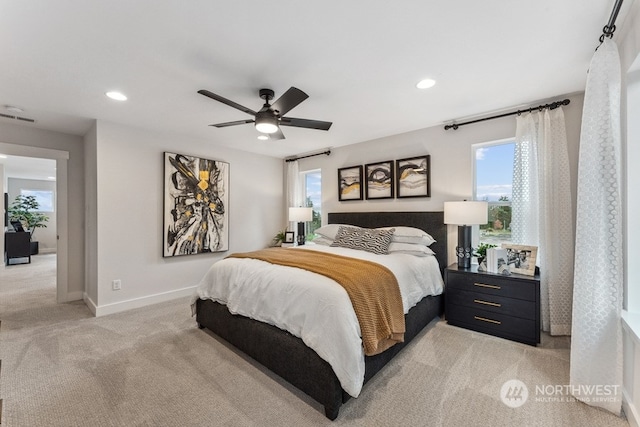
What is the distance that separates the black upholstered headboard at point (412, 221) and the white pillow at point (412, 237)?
15cm

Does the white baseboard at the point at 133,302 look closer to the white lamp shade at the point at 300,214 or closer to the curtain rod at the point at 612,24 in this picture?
the white lamp shade at the point at 300,214

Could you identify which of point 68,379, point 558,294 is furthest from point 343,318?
point 558,294

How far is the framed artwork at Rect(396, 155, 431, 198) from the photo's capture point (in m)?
3.72

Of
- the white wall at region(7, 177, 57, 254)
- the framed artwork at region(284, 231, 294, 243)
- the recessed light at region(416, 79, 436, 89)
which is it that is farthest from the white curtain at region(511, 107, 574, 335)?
the white wall at region(7, 177, 57, 254)

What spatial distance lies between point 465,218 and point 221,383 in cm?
280

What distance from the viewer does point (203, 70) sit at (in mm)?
2207

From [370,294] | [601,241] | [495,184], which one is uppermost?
[495,184]

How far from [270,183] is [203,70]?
3194 millimetres

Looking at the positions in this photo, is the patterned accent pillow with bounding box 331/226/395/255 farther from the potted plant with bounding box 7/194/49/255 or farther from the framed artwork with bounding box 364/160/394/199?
the potted plant with bounding box 7/194/49/255

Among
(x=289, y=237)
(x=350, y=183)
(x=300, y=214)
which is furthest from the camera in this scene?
(x=289, y=237)

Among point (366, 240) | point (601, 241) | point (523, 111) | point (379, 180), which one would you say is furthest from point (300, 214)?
point (601, 241)

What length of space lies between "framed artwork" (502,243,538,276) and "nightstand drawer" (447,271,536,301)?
0.72ft

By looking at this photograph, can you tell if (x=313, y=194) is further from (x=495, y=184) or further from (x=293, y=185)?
(x=495, y=184)

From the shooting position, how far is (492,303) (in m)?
2.69
